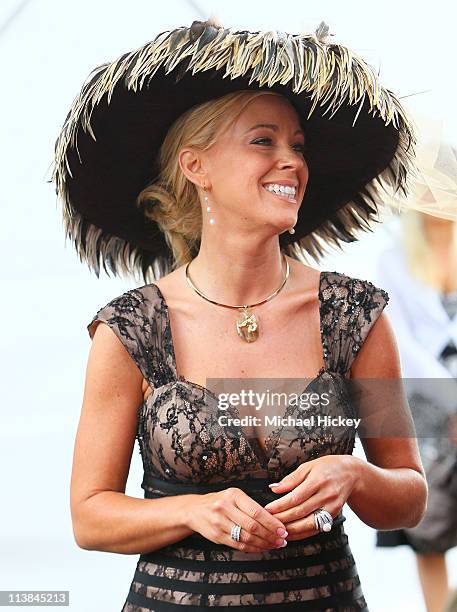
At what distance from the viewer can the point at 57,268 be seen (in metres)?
3.76

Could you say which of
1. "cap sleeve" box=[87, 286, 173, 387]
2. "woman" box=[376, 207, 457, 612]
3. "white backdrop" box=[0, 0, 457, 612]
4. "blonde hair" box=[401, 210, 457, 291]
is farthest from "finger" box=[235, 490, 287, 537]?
"white backdrop" box=[0, 0, 457, 612]

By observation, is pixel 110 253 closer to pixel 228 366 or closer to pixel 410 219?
pixel 228 366

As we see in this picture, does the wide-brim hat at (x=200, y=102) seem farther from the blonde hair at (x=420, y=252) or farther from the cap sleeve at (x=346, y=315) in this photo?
the blonde hair at (x=420, y=252)

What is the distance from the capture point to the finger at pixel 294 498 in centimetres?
166

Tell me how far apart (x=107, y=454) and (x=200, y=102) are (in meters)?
0.63

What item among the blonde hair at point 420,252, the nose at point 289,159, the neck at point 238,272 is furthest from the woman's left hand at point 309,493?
the blonde hair at point 420,252

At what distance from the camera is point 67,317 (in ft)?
12.7

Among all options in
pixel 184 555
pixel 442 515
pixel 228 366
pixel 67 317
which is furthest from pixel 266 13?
pixel 184 555

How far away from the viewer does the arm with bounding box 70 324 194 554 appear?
5.88ft

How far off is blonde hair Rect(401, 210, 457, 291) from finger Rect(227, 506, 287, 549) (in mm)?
1206

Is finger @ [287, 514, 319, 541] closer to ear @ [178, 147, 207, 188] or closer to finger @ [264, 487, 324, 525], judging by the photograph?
finger @ [264, 487, 324, 525]

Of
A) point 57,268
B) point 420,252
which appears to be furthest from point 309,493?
point 57,268

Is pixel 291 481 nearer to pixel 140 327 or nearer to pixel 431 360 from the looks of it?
pixel 140 327

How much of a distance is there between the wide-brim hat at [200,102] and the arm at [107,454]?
380 millimetres
